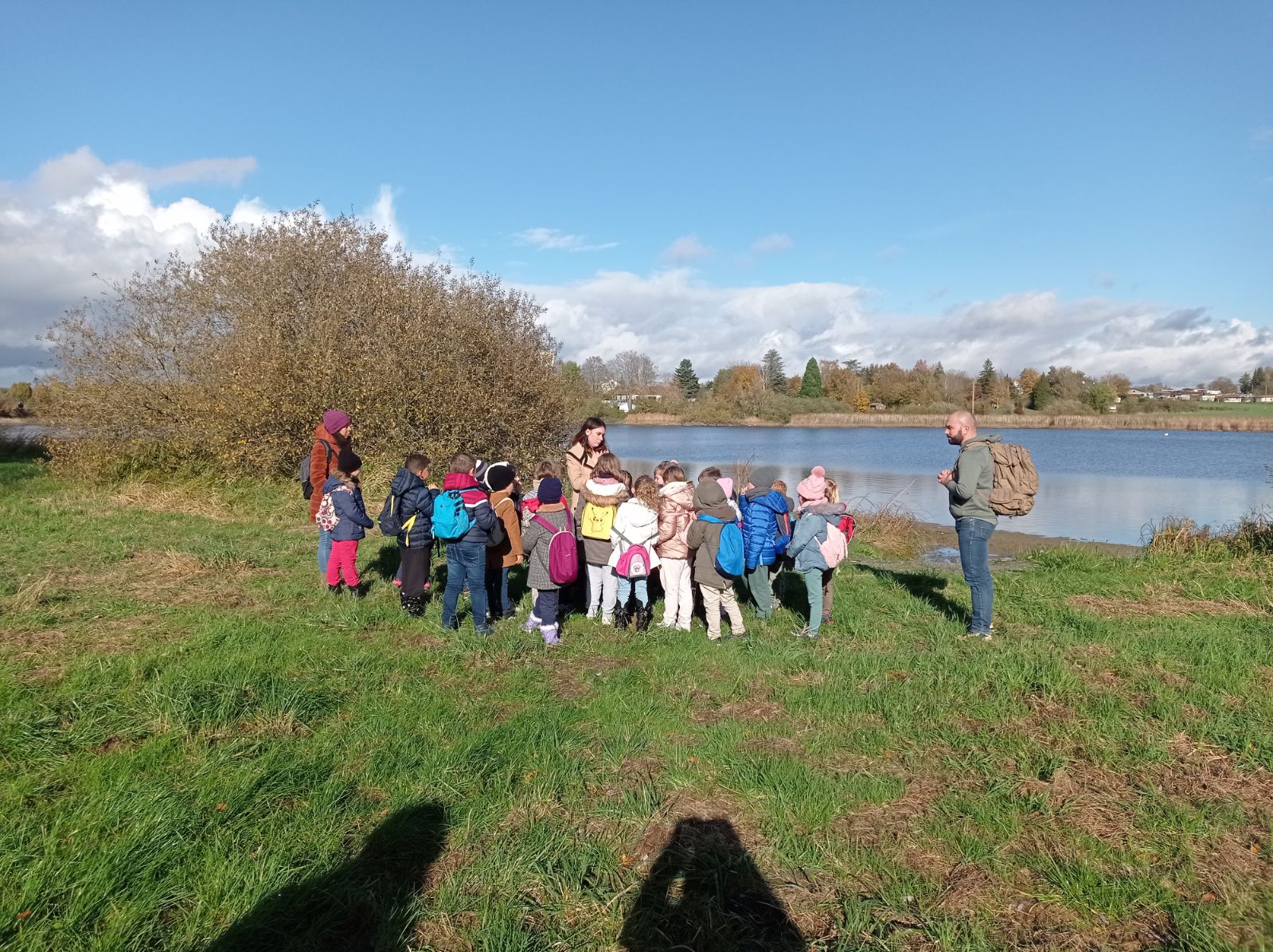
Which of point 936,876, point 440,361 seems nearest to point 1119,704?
point 936,876

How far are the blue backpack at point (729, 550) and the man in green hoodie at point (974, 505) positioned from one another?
1.82m

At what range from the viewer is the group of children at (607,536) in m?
6.56

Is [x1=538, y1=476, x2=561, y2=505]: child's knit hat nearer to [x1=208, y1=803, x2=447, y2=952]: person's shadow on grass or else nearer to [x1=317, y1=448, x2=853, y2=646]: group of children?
[x1=317, y1=448, x2=853, y2=646]: group of children

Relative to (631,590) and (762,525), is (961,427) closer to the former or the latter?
(762,525)

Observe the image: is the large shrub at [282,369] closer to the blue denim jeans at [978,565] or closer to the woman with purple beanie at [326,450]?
the woman with purple beanie at [326,450]

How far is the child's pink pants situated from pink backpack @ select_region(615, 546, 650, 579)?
9.15ft

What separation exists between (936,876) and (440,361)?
15969mm

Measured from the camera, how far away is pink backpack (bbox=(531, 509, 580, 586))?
6.43 meters

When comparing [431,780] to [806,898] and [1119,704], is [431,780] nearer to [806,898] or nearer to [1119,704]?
[806,898]

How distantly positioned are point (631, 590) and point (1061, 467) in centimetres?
3045

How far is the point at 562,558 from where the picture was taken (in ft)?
21.1

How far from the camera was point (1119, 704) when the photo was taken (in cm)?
504

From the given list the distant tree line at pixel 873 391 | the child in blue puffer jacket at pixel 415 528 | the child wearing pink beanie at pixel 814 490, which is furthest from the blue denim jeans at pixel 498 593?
the distant tree line at pixel 873 391

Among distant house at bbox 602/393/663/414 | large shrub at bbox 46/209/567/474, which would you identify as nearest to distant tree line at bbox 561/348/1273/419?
distant house at bbox 602/393/663/414
